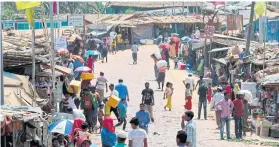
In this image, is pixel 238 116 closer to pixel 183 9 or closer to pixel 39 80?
pixel 39 80

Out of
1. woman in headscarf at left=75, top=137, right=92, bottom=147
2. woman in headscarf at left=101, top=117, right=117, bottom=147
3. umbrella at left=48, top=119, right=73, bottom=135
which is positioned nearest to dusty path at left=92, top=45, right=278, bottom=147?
woman in headscarf at left=101, top=117, right=117, bottom=147

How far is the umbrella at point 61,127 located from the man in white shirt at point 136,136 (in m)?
1.43

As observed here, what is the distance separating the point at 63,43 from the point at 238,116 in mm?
7344

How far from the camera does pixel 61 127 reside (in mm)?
16547

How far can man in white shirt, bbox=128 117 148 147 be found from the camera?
1571 centimetres

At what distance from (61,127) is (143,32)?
45216 millimetres

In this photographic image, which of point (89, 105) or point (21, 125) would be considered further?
point (89, 105)

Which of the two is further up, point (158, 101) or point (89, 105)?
point (89, 105)

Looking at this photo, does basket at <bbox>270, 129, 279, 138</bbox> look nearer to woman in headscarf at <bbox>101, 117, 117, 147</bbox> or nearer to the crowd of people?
the crowd of people

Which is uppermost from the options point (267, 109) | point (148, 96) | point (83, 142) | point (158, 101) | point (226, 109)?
point (83, 142)

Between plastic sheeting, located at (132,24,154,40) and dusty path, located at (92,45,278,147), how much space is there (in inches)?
366

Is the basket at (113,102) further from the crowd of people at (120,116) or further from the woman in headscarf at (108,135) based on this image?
the woman in headscarf at (108,135)

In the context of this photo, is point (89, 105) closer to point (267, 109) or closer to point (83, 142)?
point (267, 109)

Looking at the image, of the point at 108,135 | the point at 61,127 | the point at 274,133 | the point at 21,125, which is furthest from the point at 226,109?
the point at 21,125
